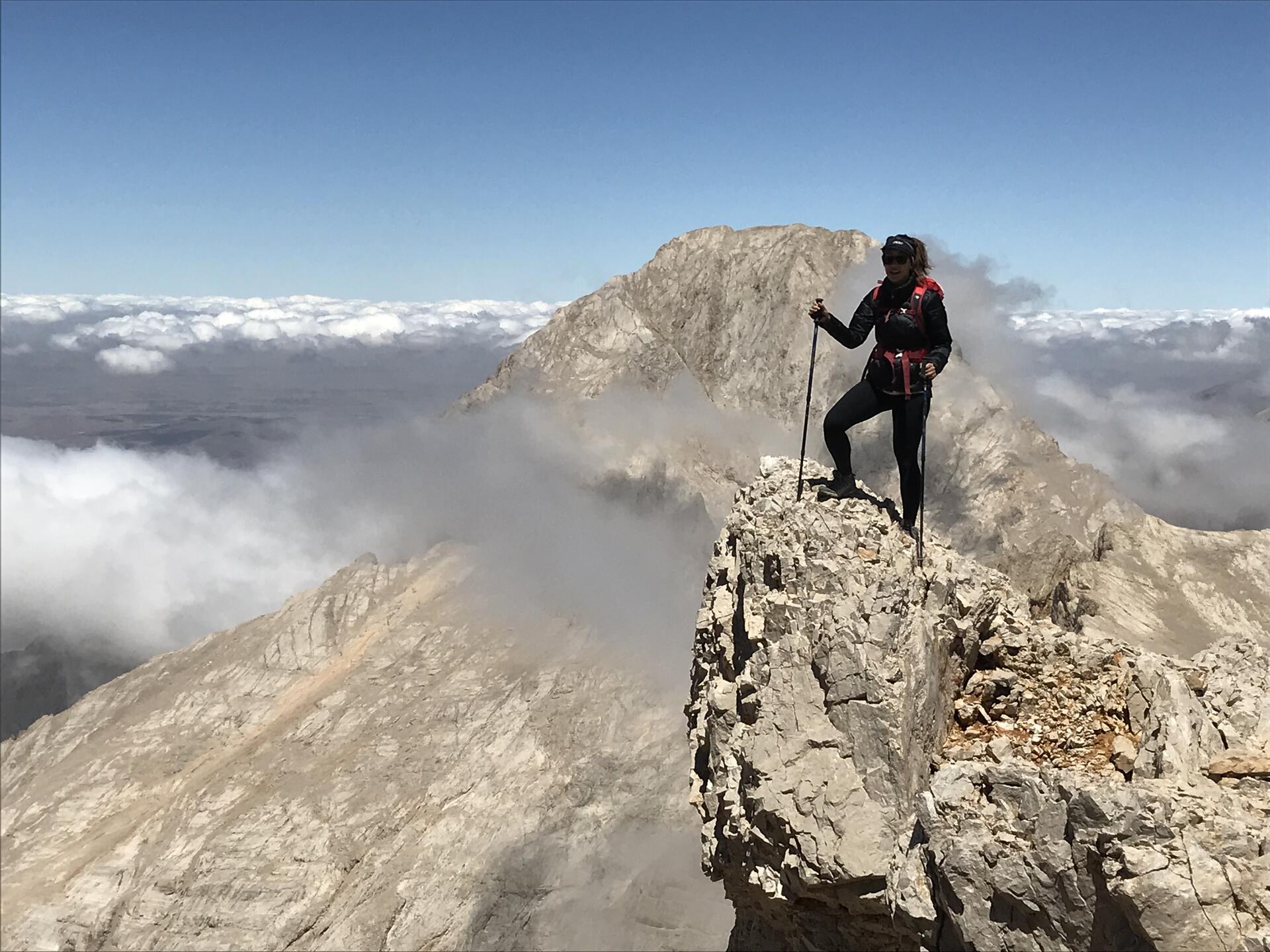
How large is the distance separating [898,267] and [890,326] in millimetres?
674

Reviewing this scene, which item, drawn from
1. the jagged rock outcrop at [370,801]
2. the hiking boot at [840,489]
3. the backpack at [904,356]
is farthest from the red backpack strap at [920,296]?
the jagged rock outcrop at [370,801]

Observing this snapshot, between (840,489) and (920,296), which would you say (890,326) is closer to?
(920,296)

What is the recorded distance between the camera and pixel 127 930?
52.2m

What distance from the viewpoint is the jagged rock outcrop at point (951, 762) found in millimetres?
6125

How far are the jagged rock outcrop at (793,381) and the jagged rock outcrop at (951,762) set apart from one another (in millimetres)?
36686

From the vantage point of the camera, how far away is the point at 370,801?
55312 millimetres

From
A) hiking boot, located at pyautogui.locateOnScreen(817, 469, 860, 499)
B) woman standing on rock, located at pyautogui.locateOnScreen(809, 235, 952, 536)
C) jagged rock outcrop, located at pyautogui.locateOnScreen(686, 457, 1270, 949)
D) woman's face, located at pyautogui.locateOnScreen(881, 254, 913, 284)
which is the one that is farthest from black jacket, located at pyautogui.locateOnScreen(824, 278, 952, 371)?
jagged rock outcrop, located at pyautogui.locateOnScreen(686, 457, 1270, 949)

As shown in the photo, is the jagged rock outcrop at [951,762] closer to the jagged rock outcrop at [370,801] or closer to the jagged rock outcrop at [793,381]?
the jagged rock outcrop at [793,381]

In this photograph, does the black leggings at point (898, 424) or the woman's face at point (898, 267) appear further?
the black leggings at point (898, 424)

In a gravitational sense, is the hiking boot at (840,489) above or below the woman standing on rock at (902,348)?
below

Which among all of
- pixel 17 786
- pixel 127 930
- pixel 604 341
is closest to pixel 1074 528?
pixel 604 341

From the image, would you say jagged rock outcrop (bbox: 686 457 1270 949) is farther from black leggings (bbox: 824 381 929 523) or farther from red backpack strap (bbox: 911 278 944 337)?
red backpack strap (bbox: 911 278 944 337)

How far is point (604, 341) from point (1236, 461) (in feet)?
179

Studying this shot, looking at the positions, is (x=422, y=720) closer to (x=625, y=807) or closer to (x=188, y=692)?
(x=625, y=807)
